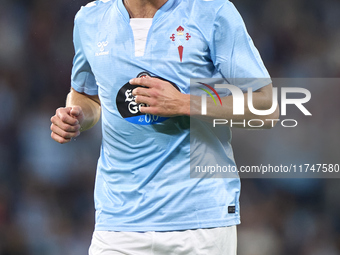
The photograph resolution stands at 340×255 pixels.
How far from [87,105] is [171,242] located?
80 cm

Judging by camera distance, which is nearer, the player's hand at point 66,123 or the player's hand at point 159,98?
the player's hand at point 159,98

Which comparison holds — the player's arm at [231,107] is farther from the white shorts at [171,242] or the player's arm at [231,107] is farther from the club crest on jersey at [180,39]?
the white shorts at [171,242]

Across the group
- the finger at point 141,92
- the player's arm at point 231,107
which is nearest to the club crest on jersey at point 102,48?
the finger at point 141,92

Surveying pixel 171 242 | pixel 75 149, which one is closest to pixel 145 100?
pixel 171 242

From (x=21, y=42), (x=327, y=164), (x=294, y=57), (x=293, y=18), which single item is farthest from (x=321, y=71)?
(x=21, y=42)

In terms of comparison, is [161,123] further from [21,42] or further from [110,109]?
[21,42]

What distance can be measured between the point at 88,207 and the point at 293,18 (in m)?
2.37

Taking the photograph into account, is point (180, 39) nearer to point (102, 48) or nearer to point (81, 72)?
point (102, 48)

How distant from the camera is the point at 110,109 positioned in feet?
6.16

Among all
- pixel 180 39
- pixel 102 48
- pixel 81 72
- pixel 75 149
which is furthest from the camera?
pixel 75 149

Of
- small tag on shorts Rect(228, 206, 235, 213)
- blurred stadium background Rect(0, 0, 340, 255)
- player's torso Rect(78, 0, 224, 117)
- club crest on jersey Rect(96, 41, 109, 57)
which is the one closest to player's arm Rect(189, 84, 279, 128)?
player's torso Rect(78, 0, 224, 117)

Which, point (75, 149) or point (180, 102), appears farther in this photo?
point (75, 149)

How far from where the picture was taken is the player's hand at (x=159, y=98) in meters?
1.68

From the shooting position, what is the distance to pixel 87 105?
2.18 meters
